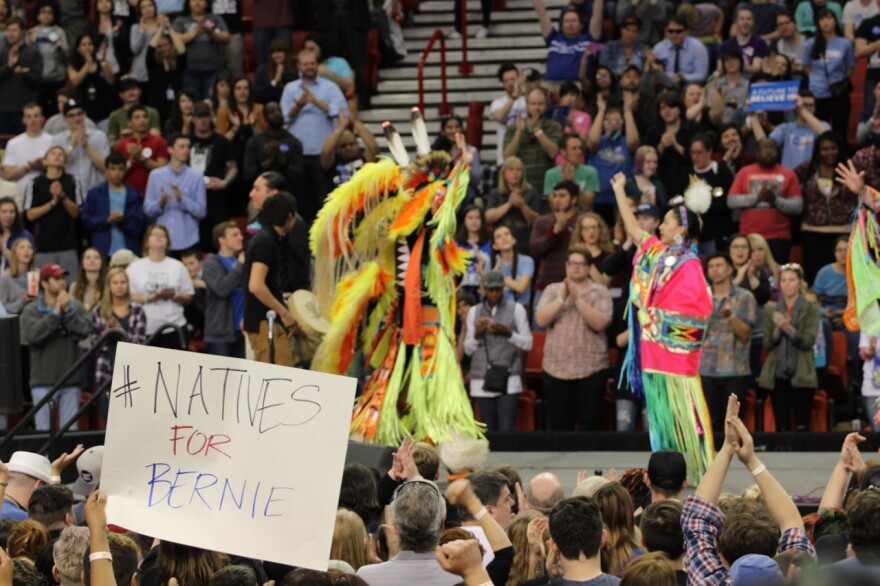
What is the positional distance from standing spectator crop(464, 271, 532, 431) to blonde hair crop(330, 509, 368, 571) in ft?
21.9

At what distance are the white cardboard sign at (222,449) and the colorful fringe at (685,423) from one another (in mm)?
5448

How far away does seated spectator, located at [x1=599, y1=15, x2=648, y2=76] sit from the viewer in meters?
16.9

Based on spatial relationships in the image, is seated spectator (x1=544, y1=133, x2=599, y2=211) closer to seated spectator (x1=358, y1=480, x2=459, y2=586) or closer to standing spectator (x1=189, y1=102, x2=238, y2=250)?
standing spectator (x1=189, y1=102, x2=238, y2=250)

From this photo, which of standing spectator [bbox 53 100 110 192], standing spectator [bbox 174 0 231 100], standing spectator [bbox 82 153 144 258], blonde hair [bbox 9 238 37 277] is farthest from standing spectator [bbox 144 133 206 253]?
standing spectator [bbox 174 0 231 100]

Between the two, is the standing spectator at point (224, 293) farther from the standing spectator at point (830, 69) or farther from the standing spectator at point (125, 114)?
the standing spectator at point (830, 69)

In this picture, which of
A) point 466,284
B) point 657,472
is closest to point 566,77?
point 466,284

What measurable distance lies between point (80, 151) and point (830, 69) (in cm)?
800

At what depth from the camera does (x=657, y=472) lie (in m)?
7.25

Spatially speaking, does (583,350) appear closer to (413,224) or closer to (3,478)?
(413,224)

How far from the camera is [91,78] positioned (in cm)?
1858

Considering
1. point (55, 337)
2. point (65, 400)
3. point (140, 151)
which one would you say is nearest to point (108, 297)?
point (55, 337)

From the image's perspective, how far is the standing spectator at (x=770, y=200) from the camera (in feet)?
48.7

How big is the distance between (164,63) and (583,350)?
772 cm

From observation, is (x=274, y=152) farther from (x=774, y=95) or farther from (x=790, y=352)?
(x=790, y=352)
